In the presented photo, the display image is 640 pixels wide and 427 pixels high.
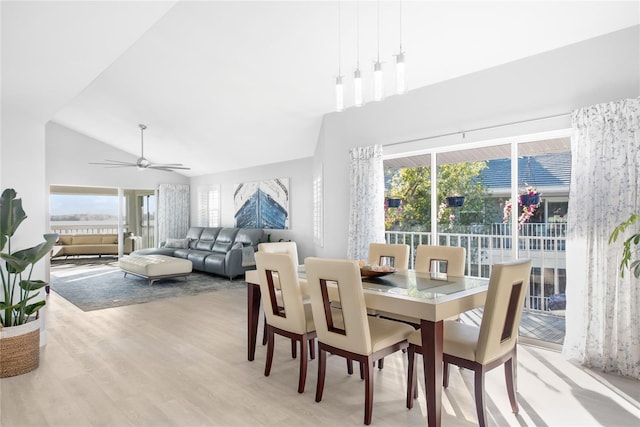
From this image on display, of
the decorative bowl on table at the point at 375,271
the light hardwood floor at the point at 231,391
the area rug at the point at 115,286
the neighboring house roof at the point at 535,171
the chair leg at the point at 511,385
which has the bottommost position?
the area rug at the point at 115,286

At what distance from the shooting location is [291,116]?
19.0 feet

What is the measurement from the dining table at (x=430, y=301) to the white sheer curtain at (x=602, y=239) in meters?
1.08

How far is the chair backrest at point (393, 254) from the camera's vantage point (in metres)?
3.58

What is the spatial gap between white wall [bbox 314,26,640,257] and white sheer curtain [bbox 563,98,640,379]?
258 millimetres

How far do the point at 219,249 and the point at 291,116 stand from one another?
3.50 meters

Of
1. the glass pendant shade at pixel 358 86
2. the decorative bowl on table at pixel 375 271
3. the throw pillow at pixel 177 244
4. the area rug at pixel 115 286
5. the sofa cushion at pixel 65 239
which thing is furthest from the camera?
the sofa cushion at pixel 65 239

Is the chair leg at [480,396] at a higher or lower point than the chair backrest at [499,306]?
lower

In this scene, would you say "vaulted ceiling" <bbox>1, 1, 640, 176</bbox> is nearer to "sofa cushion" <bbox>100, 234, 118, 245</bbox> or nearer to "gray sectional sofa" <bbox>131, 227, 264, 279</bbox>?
"gray sectional sofa" <bbox>131, 227, 264, 279</bbox>

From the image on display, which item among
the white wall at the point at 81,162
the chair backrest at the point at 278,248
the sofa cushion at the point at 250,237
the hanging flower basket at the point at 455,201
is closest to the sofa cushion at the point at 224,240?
the sofa cushion at the point at 250,237

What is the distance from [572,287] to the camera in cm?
327

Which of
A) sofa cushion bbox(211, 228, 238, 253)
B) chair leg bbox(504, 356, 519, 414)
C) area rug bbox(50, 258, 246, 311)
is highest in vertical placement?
sofa cushion bbox(211, 228, 238, 253)

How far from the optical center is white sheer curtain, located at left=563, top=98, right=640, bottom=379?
2.95 metres

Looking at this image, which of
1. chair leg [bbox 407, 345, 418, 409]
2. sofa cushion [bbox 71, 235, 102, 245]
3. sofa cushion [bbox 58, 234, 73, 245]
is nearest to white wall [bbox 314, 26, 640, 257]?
chair leg [bbox 407, 345, 418, 409]

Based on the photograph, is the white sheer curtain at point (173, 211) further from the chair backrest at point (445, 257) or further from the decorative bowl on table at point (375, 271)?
the decorative bowl on table at point (375, 271)
